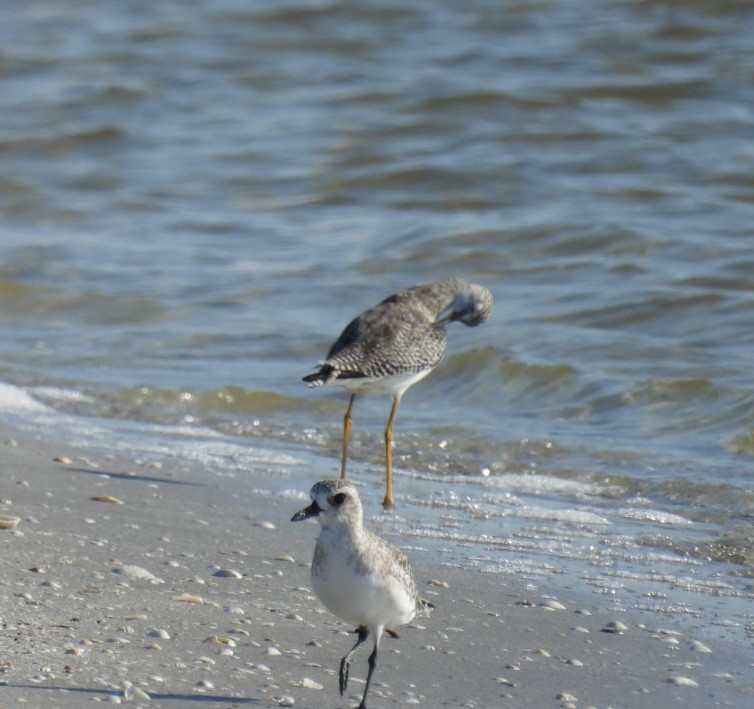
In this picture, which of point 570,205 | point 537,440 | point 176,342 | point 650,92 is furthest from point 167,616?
point 650,92

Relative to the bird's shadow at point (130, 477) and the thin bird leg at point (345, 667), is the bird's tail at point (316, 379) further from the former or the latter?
the thin bird leg at point (345, 667)

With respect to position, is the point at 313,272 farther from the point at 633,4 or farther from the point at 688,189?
the point at 633,4

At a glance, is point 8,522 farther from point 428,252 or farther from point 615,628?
point 428,252

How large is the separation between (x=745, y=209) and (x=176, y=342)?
539cm

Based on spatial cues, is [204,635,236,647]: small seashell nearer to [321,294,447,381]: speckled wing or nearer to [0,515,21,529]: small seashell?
[0,515,21,529]: small seashell

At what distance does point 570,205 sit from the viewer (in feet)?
42.9

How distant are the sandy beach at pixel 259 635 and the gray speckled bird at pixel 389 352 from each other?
1.26 metres

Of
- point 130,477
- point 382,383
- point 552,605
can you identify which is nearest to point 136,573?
point 552,605

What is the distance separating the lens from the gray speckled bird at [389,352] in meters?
7.05

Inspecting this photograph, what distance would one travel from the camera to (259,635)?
4434mm

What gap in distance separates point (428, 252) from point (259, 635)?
7.98 metres

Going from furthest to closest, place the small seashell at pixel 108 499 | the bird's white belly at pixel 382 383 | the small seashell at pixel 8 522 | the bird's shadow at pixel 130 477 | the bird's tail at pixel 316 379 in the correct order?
the bird's white belly at pixel 382 383 < the bird's tail at pixel 316 379 < the bird's shadow at pixel 130 477 < the small seashell at pixel 108 499 < the small seashell at pixel 8 522

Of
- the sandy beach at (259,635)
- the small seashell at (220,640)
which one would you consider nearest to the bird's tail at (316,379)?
the sandy beach at (259,635)

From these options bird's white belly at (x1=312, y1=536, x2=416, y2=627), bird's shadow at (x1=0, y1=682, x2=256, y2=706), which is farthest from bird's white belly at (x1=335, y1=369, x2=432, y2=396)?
bird's shadow at (x1=0, y1=682, x2=256, y2=706)
